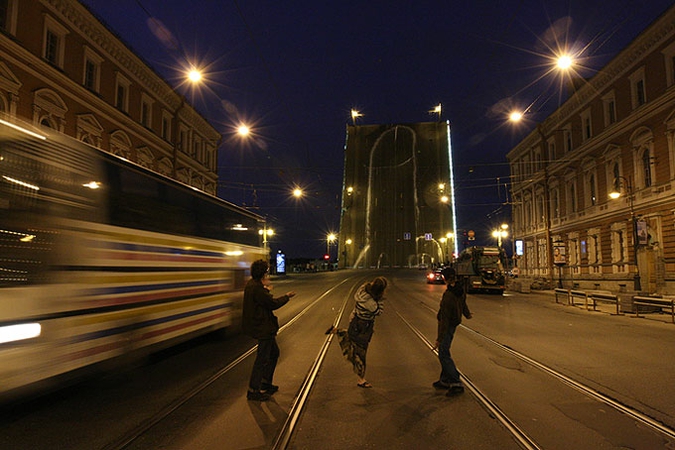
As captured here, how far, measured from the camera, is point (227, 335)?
11.3 meters

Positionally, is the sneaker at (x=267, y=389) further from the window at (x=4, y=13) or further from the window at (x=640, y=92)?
the window at (x=640, y=92)

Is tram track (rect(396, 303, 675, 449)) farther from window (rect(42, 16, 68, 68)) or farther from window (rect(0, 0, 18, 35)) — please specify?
window (rect(42, 16, 68, 68))

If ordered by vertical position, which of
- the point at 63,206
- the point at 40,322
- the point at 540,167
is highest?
the point at 540,167

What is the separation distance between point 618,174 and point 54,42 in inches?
1328

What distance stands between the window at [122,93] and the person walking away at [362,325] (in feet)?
88.6

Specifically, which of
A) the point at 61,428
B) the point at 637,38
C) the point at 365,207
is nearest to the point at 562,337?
the point at 61,428

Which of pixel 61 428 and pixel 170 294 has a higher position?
pixel 170 294

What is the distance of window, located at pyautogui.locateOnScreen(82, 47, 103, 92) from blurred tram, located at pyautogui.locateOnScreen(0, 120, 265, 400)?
20608mm

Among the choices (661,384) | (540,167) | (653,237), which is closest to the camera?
(661,384)

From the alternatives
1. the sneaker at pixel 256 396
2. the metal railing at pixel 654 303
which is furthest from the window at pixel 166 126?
the sneaker at pixel 256 396

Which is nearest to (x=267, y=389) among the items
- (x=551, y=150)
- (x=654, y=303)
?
(x=654, y=303)

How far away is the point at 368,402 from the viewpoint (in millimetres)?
Answer: 5852

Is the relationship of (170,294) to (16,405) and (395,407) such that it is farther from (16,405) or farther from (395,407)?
(395,407)

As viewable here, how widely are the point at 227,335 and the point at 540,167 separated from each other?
40222 mm
